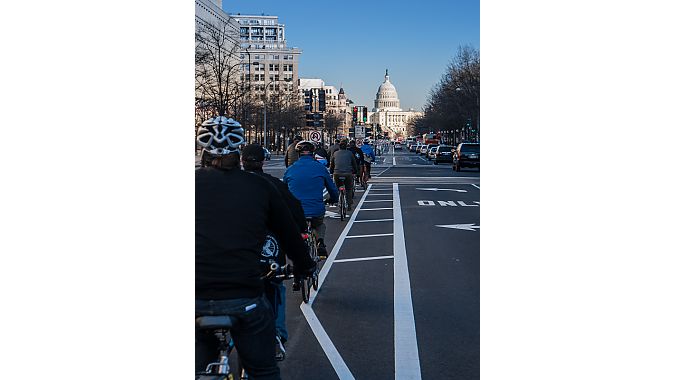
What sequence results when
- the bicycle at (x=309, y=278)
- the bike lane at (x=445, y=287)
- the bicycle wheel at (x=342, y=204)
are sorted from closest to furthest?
the bike lane at (x=445, y=287)
the bicycle at (x=309, y=278)
the bicycle wheel at (x=342, y=204)

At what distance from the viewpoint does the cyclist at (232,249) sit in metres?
3.69

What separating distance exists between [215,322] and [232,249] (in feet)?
1.04

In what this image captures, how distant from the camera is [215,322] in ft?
12.0

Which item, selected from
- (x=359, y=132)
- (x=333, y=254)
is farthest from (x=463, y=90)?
(x=333, y=254)

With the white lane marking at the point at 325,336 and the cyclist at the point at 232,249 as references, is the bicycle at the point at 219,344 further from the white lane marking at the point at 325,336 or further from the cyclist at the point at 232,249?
the white lane marking at the point at 325,336

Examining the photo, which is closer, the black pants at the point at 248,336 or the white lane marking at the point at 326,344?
the black pants at the point at 248,336

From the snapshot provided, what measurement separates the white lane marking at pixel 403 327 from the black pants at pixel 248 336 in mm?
2245

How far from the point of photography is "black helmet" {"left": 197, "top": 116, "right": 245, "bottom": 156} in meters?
3.78

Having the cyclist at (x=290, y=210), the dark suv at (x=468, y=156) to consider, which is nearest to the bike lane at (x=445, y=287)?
the cyclist at (x=290, y=210)

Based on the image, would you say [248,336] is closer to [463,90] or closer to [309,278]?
[309,278]

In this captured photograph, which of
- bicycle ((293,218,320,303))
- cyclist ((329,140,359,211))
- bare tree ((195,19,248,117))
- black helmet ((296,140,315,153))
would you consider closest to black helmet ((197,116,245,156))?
bicycle ((293,218,320,303))
